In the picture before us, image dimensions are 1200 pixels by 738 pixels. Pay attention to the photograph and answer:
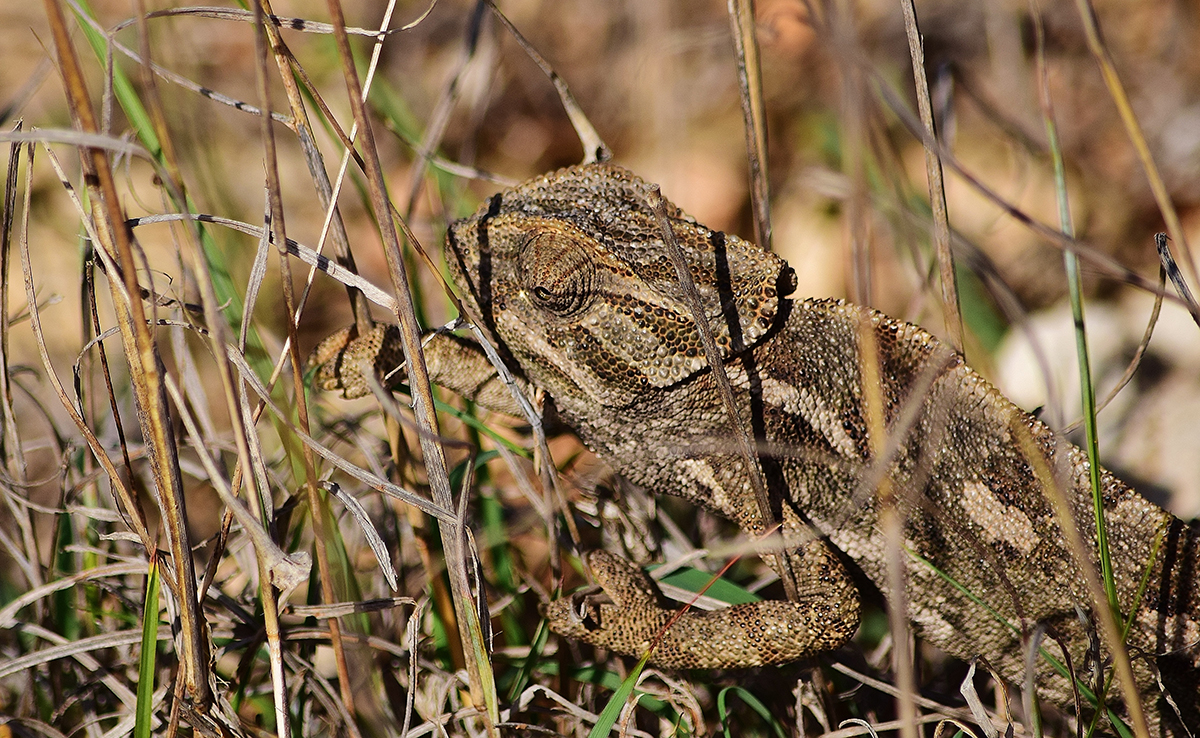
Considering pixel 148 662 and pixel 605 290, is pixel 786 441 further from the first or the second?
pixel 148 662

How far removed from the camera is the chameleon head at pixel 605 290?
2055mm

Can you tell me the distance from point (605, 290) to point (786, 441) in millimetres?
624

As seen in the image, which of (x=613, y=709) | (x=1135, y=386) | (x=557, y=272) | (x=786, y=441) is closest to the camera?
(x=613, y=709)

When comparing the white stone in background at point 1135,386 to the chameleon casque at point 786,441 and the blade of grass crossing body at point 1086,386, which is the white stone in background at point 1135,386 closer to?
the chameleon casque at point 786,441

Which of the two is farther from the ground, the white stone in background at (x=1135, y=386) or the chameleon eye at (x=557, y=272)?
the white stone in background at (x=1135, y=386)

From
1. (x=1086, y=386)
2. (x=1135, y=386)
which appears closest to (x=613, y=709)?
(x=1086, y=386)

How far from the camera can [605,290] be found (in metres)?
2.07

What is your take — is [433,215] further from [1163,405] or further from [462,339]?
[1163,405]

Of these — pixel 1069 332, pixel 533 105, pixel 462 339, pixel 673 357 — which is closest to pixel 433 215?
pixel 462 339

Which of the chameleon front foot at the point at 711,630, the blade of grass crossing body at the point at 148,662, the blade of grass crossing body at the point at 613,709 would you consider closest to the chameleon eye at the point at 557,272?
the chameleon front foot at the point at 711,630

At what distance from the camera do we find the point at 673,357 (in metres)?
2.07

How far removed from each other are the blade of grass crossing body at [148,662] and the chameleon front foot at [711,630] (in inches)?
35.8

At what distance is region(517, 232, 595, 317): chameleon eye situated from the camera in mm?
2010

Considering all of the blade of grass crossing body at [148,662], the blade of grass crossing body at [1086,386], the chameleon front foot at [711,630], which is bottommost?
the blade of grass crossing body at [148,662]
